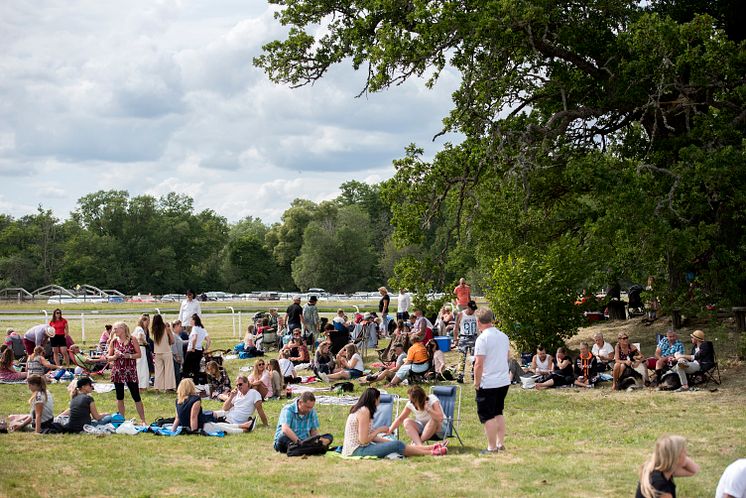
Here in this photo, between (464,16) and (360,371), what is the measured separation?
8.04m

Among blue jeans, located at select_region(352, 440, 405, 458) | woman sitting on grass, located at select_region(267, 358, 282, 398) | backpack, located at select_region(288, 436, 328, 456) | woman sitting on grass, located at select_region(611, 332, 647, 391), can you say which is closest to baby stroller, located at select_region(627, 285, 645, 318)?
woman sitting on grass, located at select_region(611, 332, 647, 391)

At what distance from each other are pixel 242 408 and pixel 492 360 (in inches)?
179

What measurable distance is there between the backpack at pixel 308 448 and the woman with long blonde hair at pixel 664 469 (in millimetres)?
5054

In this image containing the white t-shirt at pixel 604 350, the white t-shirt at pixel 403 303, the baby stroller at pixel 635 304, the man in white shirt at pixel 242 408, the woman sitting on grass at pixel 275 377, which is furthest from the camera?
the baby stroller at pixel 635 304

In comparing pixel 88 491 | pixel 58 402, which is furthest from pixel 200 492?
pixel 58 402

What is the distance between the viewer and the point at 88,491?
28.0 ft

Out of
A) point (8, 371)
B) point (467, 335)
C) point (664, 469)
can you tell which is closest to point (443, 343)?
point (467, 335)

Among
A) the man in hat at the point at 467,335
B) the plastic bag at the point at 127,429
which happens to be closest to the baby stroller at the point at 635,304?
the man in hat at the point at 467,335

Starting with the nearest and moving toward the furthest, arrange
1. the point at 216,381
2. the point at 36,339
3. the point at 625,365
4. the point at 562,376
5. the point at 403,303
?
the point at 625,365 < the point at 216,381 < the point at 562,376 < the point at 36,339 < the point at 403,303

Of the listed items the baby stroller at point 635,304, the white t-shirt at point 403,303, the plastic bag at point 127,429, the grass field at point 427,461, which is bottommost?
the grass field at point 427,461

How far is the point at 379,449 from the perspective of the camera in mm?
10195

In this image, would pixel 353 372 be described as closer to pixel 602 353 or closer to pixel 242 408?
pixel 602 353

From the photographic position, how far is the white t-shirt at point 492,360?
32.5 ft

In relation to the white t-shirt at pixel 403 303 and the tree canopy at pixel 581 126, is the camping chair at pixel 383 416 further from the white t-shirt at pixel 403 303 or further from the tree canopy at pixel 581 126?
the white t-shirt at pixel 403 303
